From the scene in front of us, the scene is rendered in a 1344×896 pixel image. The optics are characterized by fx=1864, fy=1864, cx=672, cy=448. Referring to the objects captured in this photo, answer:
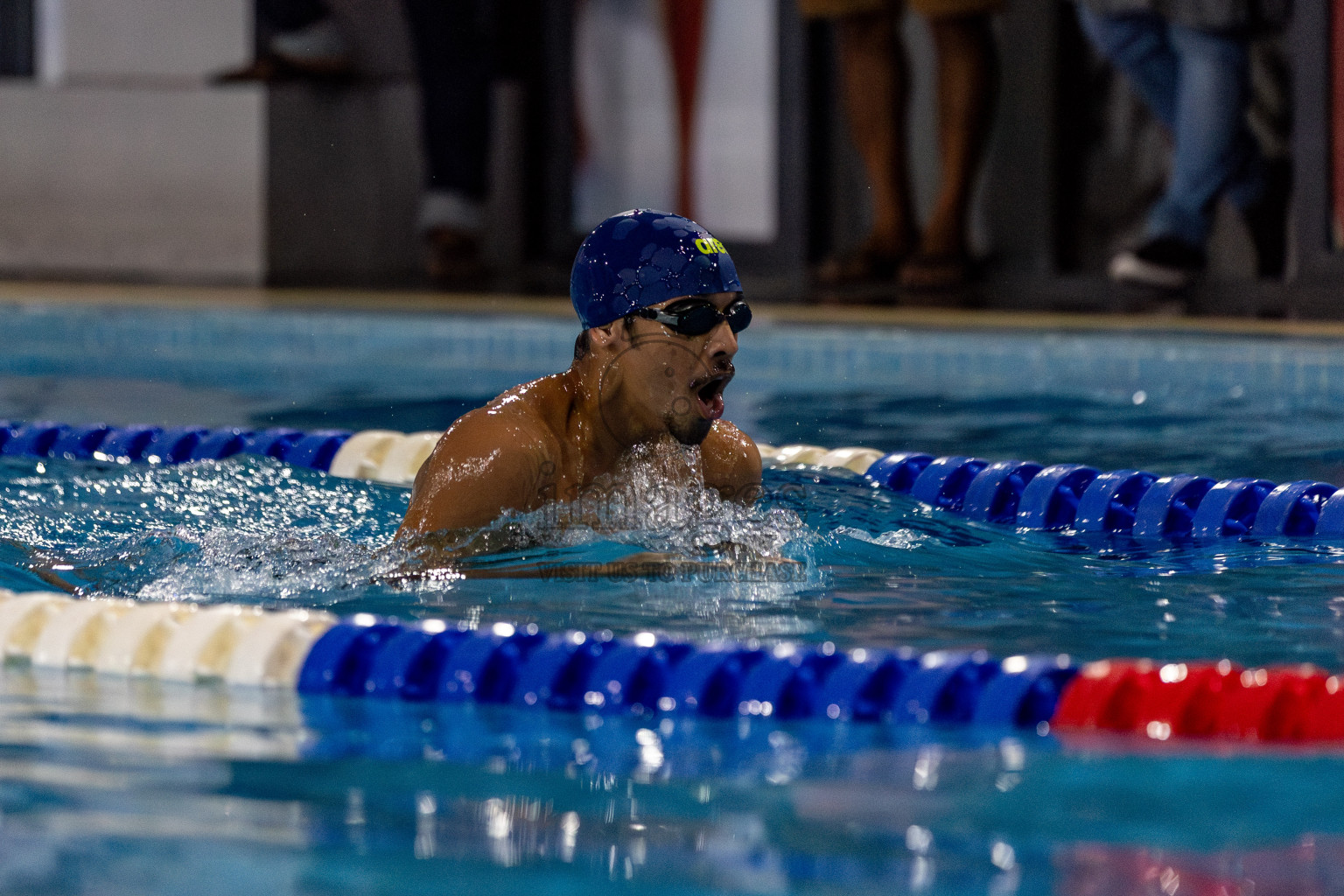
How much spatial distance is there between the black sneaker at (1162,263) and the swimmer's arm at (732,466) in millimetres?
4727

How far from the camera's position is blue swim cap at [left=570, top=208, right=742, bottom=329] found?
318cm

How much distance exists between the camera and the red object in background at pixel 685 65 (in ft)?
31.0

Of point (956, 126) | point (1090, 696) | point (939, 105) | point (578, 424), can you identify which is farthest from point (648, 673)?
point (939, 105)

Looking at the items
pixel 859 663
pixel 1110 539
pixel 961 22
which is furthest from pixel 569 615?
pixel 961 22

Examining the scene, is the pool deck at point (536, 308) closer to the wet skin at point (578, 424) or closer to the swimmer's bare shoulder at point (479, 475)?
the wet skin at point (578, 424)

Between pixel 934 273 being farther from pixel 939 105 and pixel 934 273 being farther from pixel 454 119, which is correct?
pixel 454 119

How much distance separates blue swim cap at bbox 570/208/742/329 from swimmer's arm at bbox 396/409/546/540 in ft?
0.85

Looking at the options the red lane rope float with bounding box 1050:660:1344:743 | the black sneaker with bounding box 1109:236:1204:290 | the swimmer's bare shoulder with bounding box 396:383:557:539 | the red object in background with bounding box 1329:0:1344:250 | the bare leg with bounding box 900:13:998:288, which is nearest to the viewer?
the red lane rope float with bounding box 1050:660:1344:743

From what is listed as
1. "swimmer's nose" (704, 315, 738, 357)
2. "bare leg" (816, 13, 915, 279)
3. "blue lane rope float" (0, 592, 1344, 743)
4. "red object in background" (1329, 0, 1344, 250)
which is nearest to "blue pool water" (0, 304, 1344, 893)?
"blue lane rope float" (0, 592, 1344, 743)

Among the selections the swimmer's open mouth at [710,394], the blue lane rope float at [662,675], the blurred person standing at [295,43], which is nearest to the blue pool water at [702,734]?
the blue lane rope float at [662,675]

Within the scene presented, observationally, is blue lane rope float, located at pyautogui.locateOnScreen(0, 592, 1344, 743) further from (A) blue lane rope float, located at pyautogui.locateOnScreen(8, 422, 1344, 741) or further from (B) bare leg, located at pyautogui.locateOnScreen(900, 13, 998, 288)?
(B) bare leg, located at pyautogui.locateOnScreen(900, 13, 998, 288)

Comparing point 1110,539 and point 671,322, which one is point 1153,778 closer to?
point 671,322

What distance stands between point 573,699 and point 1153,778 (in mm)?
749

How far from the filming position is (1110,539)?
3744mm
